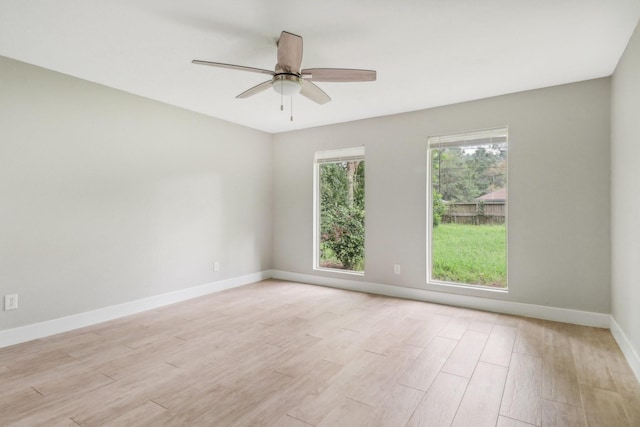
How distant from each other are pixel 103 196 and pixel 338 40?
2.80 meters

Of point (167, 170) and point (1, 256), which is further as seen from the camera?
point (167, 170)

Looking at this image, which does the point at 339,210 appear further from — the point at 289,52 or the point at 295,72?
the point at 289,52

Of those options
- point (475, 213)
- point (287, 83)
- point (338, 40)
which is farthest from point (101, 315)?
point (475, 213)

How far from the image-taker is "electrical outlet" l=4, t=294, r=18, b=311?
8.98 feet

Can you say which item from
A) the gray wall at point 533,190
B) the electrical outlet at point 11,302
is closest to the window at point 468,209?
the gray wall at point 533,190

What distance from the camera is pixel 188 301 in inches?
162

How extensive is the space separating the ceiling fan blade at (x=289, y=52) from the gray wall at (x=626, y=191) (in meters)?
2.35

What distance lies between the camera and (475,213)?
3904 millimetres

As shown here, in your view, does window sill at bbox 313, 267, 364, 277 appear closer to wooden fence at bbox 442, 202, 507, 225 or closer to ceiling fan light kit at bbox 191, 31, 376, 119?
wooden fence at bbox 442, 202, 507, 225

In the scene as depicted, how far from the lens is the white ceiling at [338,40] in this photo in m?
2.07

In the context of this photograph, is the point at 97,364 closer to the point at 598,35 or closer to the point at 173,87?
the point at 173,87

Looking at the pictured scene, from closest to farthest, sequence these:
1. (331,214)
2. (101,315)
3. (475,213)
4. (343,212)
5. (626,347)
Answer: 1. (626,347)
2. (101,315)
3. (475,213)
4. (343,212)
5. (331,214)

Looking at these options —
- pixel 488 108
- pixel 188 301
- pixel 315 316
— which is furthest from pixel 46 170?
pixel 488 108

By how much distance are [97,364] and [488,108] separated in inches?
177
